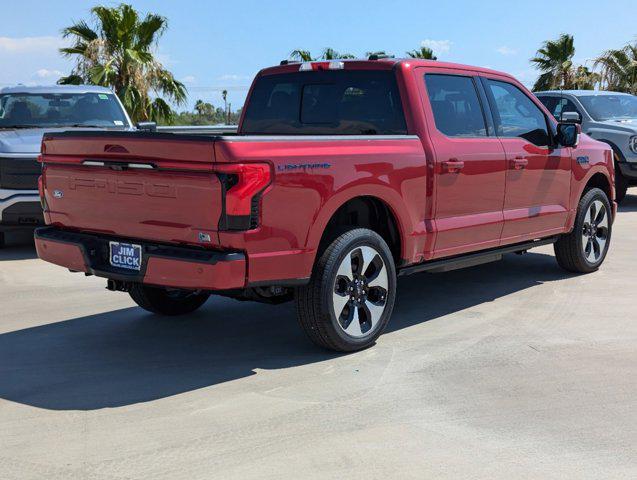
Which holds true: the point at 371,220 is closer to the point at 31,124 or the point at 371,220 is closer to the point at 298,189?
the point at 298,189

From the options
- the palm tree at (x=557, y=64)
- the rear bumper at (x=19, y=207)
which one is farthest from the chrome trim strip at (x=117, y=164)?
the palm tree at (x=557, y=64)

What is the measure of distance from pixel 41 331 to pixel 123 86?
18286 millimetres

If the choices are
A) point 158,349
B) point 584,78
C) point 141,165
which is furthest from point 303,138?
point 584,78

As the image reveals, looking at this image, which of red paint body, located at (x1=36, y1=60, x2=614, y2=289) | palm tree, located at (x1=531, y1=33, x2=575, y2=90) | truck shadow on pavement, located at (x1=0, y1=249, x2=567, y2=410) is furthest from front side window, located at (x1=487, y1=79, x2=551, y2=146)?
palm tree, located at (x1=531, y1=33, x2=575, y2=90)

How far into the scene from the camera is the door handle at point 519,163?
6867 mm

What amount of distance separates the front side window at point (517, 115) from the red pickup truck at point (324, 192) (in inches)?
0.7

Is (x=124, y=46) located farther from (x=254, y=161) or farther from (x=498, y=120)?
(x=254, y=161)

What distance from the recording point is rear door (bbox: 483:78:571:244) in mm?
6902

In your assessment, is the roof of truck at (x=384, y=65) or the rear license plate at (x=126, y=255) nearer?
the rear license plate at (x=126, y=255)

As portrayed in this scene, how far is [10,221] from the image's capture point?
9.48 m

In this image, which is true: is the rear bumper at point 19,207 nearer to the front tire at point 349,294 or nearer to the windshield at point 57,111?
the windshield at point 57,111

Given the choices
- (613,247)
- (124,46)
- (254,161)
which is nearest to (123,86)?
(124,46)

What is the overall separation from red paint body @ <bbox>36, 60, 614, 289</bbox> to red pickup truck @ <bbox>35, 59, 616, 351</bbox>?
0.01 metres

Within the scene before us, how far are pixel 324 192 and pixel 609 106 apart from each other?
433 inches
